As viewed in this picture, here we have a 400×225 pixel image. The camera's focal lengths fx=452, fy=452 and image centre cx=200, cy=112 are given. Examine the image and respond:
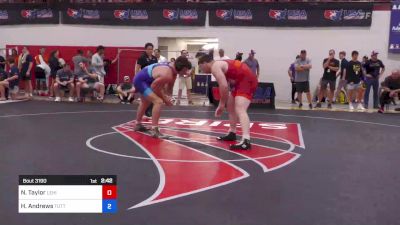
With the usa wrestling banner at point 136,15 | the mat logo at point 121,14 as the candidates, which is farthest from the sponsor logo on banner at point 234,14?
the mat logo at point 121,14

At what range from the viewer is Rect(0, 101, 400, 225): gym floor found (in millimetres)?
3334

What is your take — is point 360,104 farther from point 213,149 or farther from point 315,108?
point 213,149

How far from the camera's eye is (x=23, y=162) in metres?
4.77

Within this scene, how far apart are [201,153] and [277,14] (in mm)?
9461

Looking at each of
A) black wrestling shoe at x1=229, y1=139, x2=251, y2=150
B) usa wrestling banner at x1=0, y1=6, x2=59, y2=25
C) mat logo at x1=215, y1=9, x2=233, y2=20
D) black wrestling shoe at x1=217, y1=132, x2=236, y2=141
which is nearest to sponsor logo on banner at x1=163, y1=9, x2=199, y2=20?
mat logo at x1=215, y1=9, x2=233, y2=20

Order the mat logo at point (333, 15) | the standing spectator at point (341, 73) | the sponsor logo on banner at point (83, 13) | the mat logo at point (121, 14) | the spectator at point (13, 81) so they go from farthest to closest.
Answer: the sponsor logo on banner at point (83, 13)
the mat logo at point (121, 14)
the mat logo at point (333, 15)
the spectator at point (13, 81)
the standing spectator at point (341, 73)

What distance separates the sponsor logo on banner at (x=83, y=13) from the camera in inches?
603

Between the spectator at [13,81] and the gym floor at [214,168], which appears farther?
the spectator at [13,81]

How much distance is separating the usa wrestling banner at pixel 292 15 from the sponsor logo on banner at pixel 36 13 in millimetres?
5887

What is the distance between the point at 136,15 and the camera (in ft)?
49.0

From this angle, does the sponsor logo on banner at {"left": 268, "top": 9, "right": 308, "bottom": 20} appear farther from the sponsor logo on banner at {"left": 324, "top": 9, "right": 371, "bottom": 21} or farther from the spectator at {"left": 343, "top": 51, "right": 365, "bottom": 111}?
the spectator at {"left": 343, "top": 51, "right": 365, "bottom": 111}

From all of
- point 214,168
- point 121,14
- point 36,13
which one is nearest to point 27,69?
point 121,14

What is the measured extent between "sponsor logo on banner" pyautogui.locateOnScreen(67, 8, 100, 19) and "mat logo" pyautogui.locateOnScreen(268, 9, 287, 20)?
5.80 m

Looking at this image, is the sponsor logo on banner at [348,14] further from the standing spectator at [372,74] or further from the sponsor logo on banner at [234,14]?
the sponsor logo on banner at [234,14]
